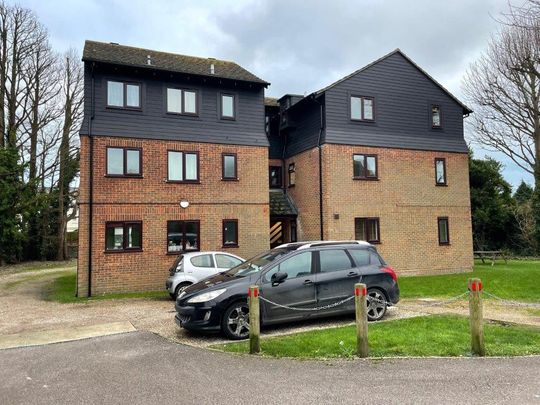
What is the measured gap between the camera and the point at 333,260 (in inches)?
336

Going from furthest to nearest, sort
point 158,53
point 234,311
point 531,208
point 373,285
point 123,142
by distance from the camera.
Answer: point 531,208 < point 158,53 < point 123,142 < point 373,285 < point 234,311

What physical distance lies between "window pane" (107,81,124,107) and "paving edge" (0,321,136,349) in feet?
28.5

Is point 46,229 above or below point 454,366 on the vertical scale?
above

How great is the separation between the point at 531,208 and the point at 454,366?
28.1 m

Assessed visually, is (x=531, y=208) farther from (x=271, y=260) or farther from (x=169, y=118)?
(x=271, y=260)

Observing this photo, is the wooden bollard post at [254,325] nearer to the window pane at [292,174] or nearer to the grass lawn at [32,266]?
the window pane at [292,174]

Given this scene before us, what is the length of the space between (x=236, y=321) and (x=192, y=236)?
→ 8.56 m

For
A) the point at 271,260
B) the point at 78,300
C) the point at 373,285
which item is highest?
the point at 271,260

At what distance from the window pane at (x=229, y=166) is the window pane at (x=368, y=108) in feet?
19.6

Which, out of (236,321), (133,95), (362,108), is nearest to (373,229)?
(362,108)

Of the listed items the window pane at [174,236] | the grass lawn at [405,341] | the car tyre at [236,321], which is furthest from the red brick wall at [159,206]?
the grass lawn at [405,341]

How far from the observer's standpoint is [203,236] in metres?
15.7

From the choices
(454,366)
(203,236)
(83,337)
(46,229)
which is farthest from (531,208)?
(46,229)

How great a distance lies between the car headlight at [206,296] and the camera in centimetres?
734
